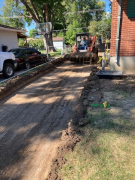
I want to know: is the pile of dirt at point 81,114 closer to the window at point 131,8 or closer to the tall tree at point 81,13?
the window at point 131,8

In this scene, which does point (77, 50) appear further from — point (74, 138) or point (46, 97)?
point (74, 138)

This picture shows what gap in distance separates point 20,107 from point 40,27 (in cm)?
1564

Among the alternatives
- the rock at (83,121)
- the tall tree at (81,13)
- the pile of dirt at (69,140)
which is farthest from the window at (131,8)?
the tall tree at (81,13)

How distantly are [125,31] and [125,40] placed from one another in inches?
17.1

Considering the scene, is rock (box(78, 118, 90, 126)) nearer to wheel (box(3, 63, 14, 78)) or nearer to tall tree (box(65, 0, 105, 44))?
wheel (box(3, 63, 14, 78))

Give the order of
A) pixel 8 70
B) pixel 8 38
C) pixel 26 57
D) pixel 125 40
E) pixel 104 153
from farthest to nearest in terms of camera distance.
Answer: pixel 8 38, pixel 26 57, pixel 8 70, pixel 125 40, pixel 104 153

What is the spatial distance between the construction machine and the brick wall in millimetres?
4956

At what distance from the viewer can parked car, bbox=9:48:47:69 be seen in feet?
41.1

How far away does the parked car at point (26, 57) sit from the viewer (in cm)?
1253

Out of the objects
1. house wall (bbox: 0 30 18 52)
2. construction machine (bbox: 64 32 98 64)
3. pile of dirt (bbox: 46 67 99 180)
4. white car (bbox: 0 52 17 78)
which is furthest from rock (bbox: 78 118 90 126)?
house wall (bbox: 0 30 18 52)

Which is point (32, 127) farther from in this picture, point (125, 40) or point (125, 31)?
point (125, 31)

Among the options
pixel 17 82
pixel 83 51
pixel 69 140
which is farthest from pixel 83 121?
pixel 83 51

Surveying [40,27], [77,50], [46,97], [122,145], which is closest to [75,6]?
[40,27]

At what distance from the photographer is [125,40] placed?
8.53m
